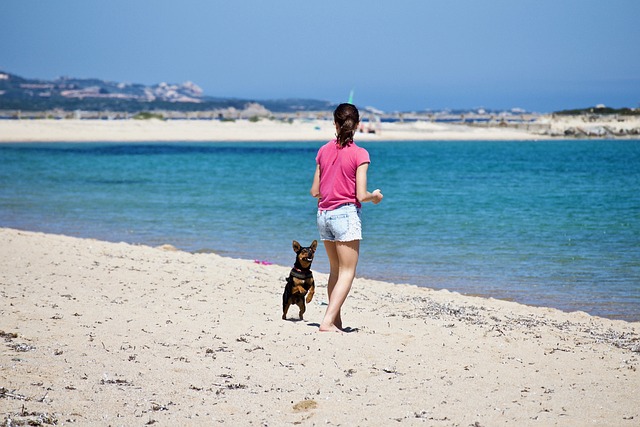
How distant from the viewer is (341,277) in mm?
6234

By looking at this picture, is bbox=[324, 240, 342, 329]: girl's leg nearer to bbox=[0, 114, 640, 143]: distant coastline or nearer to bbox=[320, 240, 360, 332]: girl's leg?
bbox=[320, 240, 360, 332]: girl's leg

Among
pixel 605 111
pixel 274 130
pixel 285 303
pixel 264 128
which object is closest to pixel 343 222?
pixel 285 303

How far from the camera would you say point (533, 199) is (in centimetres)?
2291

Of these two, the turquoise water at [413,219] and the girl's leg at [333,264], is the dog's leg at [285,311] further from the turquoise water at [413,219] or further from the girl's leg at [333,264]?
the turquoise water at [413,219]

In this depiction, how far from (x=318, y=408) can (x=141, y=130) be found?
63551 mm

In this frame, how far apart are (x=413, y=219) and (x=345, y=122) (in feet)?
39.2

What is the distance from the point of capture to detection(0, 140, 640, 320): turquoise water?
430 inches

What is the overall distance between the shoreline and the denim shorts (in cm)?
5146

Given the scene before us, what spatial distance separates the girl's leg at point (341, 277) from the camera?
6133 mm

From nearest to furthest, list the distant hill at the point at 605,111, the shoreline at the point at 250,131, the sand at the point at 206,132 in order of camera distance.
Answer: the sand at the point at 206,132 → the shoreline at the point at 250,131 → the distant hill at the point at 605,111

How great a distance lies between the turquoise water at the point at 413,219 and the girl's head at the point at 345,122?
453 cm

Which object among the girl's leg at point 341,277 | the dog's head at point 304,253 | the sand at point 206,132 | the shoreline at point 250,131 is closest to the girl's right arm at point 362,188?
the girl's leg at point 341,277

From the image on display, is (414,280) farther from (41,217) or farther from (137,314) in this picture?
(41,217)

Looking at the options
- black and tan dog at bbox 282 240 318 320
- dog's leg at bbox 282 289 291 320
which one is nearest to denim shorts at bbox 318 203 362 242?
black and tan dog at bbox 282 240 318 320
